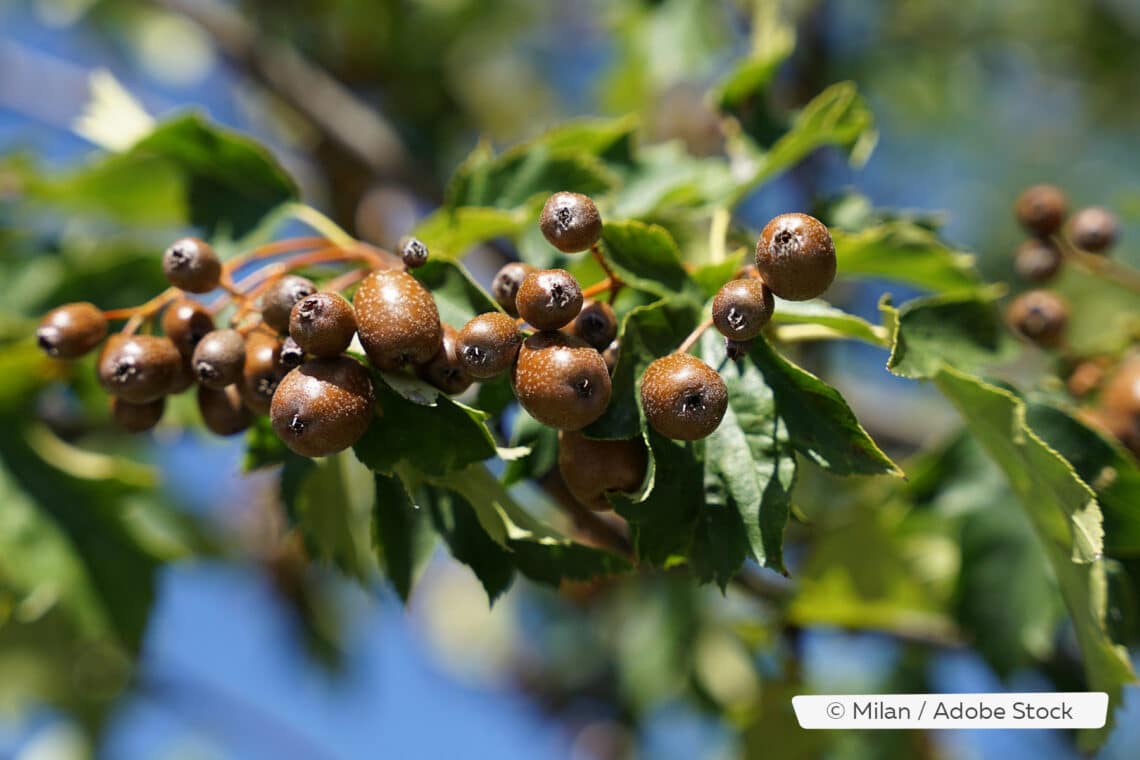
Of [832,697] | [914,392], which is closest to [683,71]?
[832,697]

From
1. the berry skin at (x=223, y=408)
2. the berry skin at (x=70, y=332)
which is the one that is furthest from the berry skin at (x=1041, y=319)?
the berry skin at (x=70, y=332)

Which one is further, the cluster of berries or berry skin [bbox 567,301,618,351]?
berry skin [bbox 567,301,618,351]

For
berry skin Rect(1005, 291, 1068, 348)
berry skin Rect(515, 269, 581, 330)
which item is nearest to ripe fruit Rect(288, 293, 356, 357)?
berry skin Rect(515, 269, 581, 330)

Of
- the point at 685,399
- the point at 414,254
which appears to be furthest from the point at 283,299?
the point at 685,399

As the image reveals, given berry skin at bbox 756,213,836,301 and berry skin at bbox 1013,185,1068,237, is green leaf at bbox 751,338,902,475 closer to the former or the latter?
berry skin at bbox 756,213,836,301

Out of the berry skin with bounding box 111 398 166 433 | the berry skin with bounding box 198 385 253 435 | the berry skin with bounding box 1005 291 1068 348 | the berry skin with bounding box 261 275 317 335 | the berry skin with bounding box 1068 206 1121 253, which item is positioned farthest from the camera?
the berry skin with bounding box 1068 206 1121 253

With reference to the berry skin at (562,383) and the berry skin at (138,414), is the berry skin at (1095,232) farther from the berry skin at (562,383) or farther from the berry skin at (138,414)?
the berry skin at (138,414)

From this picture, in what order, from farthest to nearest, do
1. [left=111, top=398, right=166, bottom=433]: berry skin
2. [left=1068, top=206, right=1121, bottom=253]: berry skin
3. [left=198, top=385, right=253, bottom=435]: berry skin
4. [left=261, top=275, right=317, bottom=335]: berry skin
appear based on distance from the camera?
[left=1068, top=206, right=1121, bottom=253]: berry skin < [left=111, top=398, right=166, bottom=433]: berry skin < [left=198, top=385, right=253, bottom=435]: berry skin < [left=261, top=275, right=317, bottom=335]: berry skin
